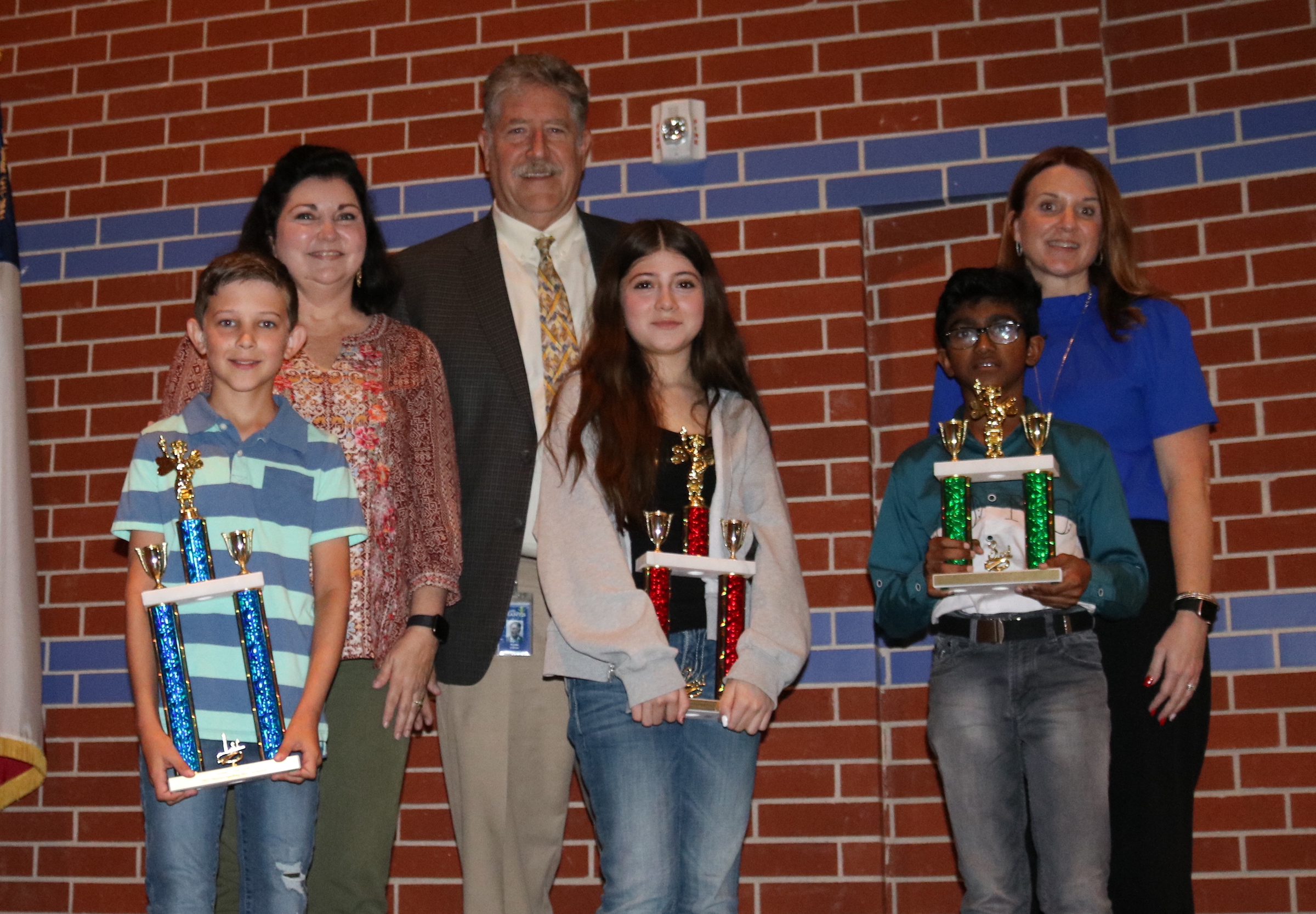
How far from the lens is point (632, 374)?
115 inches

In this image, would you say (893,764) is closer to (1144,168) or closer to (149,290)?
(1144,168)

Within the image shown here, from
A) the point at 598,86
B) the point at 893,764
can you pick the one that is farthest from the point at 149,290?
the point at 893,764

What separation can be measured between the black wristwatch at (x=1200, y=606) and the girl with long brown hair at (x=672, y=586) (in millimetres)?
775

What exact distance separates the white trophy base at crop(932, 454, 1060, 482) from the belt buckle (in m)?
0.28

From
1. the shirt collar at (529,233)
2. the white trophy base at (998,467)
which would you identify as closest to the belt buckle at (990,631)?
the white trophy base at (998,467)

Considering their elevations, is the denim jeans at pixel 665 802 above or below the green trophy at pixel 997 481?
below

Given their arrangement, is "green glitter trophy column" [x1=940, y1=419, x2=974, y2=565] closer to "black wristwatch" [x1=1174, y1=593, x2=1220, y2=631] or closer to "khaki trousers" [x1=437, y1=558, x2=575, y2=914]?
"black wristwatch" [x1=1174, y1=593, x2=1220, y2=631]

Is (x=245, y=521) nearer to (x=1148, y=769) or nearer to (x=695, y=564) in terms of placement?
(x=695, y=564)

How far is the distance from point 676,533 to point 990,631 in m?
0.65

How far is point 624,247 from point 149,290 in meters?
1.86

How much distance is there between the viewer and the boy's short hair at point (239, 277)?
271 centimetres

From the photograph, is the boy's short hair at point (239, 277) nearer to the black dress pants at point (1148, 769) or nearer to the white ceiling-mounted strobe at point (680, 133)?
the white ceiling-mounted strobe at point (680, 133)

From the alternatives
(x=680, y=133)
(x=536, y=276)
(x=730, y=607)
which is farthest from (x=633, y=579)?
(x=680, y=133)

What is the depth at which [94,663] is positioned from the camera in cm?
398
